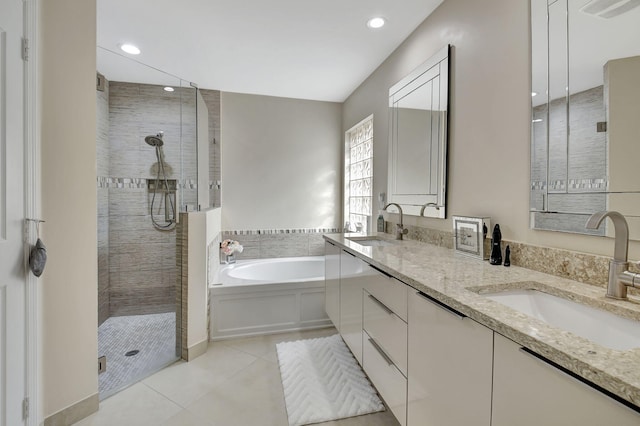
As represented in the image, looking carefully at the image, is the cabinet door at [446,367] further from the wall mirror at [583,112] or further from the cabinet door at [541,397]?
the wall mirror at [583,112]

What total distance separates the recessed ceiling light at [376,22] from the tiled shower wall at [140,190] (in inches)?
66.8

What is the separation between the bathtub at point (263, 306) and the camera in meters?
2.61

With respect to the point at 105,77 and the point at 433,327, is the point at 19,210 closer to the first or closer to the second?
the point at 105,77

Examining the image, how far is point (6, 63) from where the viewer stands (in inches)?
48.0

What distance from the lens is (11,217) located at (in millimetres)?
1262

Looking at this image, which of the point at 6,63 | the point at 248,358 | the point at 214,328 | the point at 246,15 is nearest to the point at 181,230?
the point at 214,328

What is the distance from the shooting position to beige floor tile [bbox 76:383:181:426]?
5.32 feet

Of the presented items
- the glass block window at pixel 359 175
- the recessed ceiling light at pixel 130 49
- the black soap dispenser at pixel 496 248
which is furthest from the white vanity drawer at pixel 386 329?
the recessed ceiling light at pixel 130 49

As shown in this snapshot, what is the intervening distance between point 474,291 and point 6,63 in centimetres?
212

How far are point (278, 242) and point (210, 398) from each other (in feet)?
6.54

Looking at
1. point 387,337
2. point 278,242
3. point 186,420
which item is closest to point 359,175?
point 278,242

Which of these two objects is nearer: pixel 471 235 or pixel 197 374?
pixel 471 235

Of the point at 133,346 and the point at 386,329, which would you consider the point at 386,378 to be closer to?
the point at 386,329

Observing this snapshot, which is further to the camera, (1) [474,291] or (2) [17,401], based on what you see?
(2) [17,401]
